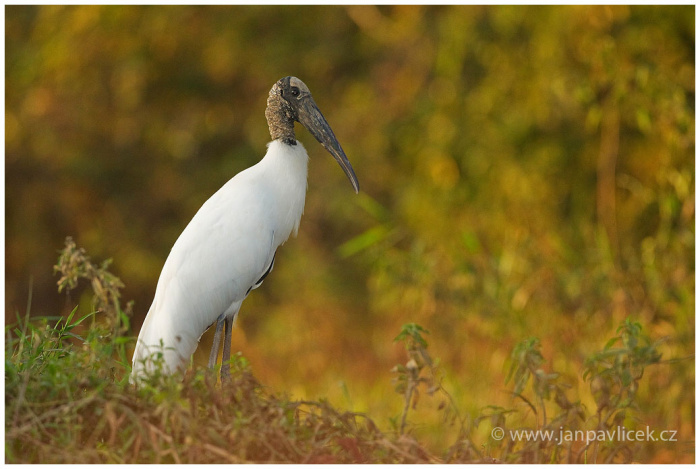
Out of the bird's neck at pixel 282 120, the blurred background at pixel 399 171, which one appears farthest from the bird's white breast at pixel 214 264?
the blurred background at pixel 399 171

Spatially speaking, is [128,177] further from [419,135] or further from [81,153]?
[419,135]

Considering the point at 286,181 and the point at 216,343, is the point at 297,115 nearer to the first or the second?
the point at 286,181

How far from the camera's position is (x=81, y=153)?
31.4 feet

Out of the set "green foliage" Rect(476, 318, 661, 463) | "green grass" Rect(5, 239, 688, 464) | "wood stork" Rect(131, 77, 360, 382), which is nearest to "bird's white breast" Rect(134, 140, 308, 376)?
"wood stork" Rect(131, 77, 360, 382)

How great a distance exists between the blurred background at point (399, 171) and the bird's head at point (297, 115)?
2024 millimetres

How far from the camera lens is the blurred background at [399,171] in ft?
21.1

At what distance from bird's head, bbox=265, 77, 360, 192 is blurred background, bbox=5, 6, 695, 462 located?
2024 millimetres

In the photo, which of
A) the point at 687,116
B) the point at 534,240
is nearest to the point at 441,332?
the point at 534,240

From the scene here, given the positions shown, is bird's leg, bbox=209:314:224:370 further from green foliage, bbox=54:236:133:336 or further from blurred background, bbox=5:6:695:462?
blurred background, bbox=5:6:695:462

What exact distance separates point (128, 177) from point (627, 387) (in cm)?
789

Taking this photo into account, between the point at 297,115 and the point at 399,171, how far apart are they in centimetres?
465

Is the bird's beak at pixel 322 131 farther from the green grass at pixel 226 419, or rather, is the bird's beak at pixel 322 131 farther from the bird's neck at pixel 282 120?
the green grass at pixel 226 419

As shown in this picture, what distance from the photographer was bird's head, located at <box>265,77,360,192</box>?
14.1ft

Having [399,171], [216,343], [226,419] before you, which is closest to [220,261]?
[216,343]
